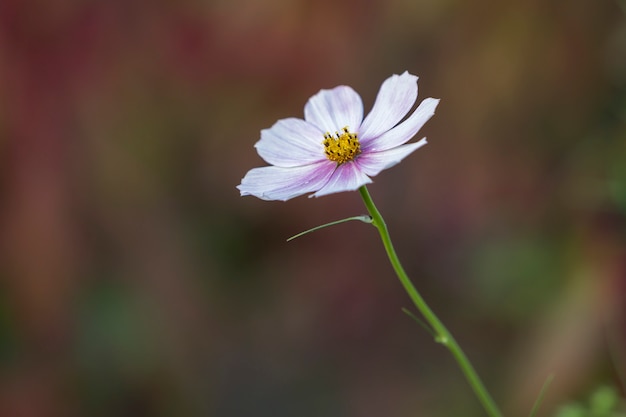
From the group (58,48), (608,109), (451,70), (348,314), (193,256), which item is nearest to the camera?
(58,48)

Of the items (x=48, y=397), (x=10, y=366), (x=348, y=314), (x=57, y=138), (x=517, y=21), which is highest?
(x=57, y=138)

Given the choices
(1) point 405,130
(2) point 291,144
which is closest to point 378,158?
(1) point 405,130

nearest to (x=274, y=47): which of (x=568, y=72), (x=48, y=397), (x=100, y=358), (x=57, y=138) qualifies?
(x=57, y=138)

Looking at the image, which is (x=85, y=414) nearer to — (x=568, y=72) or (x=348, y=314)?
(x=348, y=314)

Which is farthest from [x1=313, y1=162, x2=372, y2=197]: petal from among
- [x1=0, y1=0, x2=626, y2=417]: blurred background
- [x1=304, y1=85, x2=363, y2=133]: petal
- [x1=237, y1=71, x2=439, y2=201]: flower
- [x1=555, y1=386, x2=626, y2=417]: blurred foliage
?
[x1=0, y1=0, x2=626, y2=417]: blurred background

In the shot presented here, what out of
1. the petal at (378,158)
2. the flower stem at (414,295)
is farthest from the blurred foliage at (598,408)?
the petal at (378,158)

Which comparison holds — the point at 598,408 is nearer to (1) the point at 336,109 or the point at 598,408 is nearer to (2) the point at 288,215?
(1) the point at 336,109

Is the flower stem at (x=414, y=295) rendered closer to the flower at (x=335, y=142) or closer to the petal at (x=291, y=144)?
the flower at (x=335, y=142)

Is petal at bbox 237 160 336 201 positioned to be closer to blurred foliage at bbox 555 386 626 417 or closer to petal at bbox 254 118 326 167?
petal at bbox 254 118 326 167
